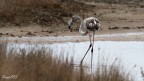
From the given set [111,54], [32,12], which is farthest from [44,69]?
[32,12]

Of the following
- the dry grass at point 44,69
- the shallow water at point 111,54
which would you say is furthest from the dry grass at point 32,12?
the dry grass at point 44,69

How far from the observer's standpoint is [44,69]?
8508 mm

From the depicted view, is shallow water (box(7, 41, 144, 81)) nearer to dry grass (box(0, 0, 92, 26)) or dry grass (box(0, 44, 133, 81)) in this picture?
dry grass (box(0, 44, 133, 81))

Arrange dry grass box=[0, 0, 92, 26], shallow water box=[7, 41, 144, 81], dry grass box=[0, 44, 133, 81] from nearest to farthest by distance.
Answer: dry grass box=[0, 44, 133, 81], shallow water box=[7, 41, 144, 81], dry grass box=[0, 0, 92, 26]

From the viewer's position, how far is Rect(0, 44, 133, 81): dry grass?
8.16m

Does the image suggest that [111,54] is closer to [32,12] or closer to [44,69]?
[44,69]

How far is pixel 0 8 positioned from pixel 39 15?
171 centimetres

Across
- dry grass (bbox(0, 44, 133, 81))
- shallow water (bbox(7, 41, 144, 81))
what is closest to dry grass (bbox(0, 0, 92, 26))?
shallow water (bbox(7, 41, 144, 81))

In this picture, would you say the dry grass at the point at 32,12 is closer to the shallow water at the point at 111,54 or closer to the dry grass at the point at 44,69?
the shallow water at the point at 111,54

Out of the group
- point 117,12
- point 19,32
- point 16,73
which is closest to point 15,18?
point 19,32

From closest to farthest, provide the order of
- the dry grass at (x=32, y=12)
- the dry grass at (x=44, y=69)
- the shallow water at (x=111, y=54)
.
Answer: the dry grass at (x=44, y=69) → the shallow water at (x=111, y=54) → the dry grass at (x=32, y=12)

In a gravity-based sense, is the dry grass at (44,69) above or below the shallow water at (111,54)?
above

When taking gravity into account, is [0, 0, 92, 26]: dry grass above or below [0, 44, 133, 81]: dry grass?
below

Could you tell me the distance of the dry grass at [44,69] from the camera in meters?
8.16
